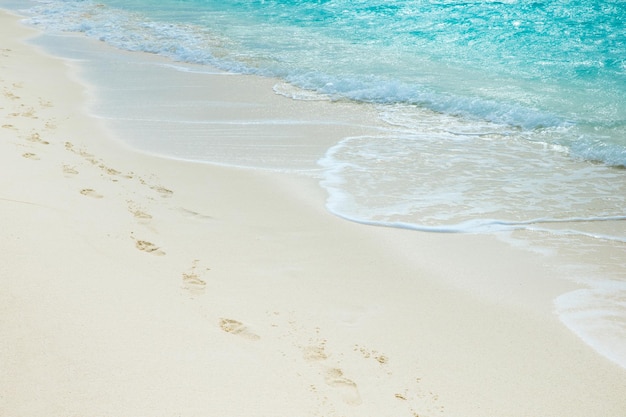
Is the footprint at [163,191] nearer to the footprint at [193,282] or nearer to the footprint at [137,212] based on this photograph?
the footprint at [137,212]

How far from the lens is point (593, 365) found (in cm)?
347

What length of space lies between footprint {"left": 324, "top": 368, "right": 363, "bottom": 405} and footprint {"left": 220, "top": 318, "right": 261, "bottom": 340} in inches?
17.6

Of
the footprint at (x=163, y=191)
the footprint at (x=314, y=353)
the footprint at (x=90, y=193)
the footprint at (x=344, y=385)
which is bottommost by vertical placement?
the footprint at (x=344, y=385)

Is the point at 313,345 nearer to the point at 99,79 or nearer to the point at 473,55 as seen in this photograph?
the point at 99,79

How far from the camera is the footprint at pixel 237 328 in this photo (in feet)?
11.1

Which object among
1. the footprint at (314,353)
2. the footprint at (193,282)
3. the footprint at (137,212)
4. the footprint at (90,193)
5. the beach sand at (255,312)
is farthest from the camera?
the footprint at (90,193)

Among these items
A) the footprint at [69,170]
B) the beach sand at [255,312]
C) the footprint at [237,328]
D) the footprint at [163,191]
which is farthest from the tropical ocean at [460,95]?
the footprint at [237,328]

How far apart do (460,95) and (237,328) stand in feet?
22.3

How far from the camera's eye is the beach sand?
2.78m

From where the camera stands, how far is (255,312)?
366 centimetres

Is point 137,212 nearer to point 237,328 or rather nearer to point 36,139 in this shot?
point 237,328

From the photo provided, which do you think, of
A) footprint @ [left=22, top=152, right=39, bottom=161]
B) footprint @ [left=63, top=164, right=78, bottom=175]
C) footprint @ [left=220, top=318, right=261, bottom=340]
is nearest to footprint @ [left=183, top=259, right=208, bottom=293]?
footprint @ [left=220, top=318, right=261, bottom=340]

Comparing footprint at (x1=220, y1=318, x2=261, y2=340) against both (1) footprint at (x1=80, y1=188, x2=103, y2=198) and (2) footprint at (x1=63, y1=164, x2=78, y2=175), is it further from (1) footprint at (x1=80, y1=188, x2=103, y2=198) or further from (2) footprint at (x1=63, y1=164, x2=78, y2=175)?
(2) footprint at (x1=63, y1=164, x2=78, y2=175)

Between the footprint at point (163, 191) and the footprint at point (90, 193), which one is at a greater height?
the footprint at point (90, 193)
